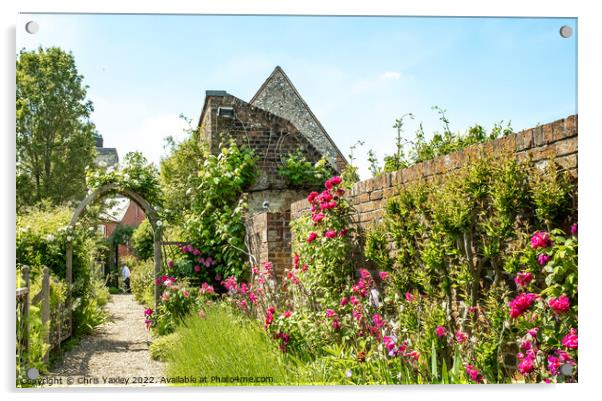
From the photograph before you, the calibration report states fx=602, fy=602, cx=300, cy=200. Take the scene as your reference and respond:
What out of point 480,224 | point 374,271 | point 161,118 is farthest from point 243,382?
point 161,118

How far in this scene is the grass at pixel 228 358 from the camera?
13.8 feet

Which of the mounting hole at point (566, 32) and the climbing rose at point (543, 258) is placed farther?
the mounting hole at point (566, 32)

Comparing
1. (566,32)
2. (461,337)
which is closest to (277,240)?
(461,337)

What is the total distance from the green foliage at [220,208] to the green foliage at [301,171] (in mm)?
538

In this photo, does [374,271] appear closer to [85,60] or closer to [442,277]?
[442,277]

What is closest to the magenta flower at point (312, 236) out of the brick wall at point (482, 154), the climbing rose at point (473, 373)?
the brick wall at point (482, 154)

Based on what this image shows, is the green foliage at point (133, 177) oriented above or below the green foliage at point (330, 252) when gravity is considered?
above

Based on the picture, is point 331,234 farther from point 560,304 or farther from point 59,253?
point 59,253

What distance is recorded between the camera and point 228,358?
14.9 feet

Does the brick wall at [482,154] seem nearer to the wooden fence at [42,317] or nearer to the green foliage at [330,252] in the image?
the green foliage at [330,252]

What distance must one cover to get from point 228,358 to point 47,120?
2.83 meters

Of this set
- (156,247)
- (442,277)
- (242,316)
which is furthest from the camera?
(156,247)

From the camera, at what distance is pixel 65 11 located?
4.29 metres

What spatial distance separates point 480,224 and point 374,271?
1.36 metres
